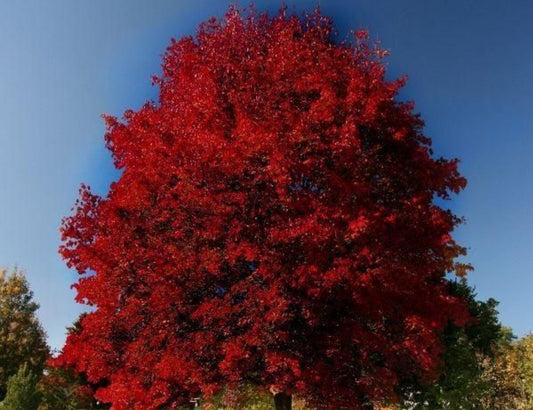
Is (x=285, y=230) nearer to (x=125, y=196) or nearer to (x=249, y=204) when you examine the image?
(x=249, y=204)

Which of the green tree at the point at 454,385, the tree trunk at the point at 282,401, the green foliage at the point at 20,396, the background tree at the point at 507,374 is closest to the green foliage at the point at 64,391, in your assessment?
the green foliage at the point at 20,396

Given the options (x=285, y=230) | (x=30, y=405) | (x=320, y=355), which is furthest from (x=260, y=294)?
(x=30, y=405)

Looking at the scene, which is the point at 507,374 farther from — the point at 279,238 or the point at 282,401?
the point at 279,238

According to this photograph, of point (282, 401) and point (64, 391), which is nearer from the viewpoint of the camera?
point (282, 401)

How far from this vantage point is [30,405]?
3912cm

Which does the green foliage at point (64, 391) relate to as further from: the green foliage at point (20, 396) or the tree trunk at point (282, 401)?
the tree trunk at point (282, 401)

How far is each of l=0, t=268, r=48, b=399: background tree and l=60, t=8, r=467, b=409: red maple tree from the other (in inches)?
1856

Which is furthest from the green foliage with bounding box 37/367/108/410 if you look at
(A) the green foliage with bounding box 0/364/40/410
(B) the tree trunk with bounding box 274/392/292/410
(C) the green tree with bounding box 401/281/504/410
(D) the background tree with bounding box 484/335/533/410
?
(D) the background tree with bounding box 484/335/533/410

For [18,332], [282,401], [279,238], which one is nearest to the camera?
[279,238]

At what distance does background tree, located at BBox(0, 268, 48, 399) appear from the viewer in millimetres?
58938

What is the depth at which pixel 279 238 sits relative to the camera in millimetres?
15445

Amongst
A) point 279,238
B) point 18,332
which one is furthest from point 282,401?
point 18,332

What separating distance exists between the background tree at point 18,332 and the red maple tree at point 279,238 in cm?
4714

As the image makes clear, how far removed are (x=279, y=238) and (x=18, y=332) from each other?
5603 cm
